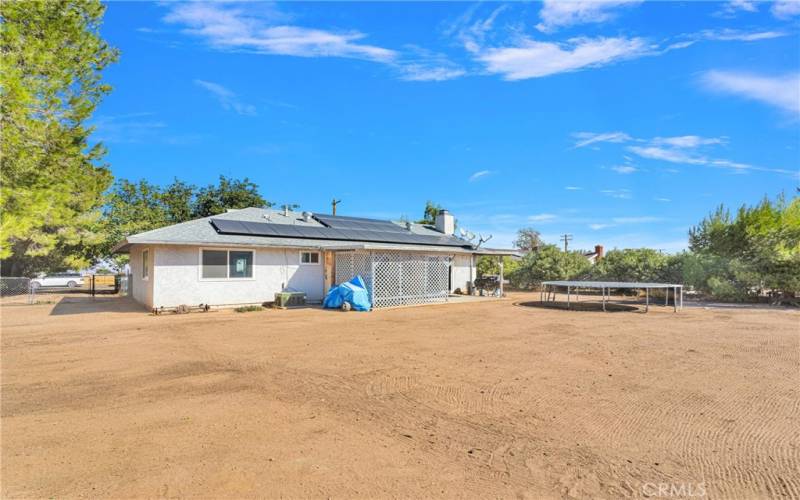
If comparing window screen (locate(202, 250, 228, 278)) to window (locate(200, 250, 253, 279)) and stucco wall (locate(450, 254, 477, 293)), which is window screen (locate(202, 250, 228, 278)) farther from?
stucco wall (locate(450, 254, 477, 293))

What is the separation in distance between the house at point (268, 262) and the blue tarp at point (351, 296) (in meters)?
0.48

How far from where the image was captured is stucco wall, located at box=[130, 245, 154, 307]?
1355 centimetres

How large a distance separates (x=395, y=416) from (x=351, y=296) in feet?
33.6

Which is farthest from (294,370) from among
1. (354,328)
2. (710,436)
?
(710,436)

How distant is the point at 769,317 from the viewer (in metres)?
13.3

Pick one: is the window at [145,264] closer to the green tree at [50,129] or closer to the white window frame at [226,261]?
the white window frame at [226,261]

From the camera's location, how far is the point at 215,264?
1420cm

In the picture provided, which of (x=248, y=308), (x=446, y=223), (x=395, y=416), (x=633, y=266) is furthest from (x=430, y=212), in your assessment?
(x=395, y=416)

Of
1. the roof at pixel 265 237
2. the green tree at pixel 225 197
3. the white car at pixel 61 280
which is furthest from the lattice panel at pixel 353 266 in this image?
the white car at pixel 61 280

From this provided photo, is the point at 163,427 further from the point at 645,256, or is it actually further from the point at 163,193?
the point at 163,193

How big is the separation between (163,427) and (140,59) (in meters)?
16.2

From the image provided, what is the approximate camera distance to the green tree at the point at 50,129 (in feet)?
51.9

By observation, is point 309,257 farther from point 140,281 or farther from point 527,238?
point 527,238

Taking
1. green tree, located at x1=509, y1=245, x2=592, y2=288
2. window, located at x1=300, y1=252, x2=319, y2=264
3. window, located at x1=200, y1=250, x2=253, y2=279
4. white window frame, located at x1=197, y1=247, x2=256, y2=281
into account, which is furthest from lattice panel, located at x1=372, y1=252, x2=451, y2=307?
green tree, located at x1=509, y1=245, x2=592, y2=288
